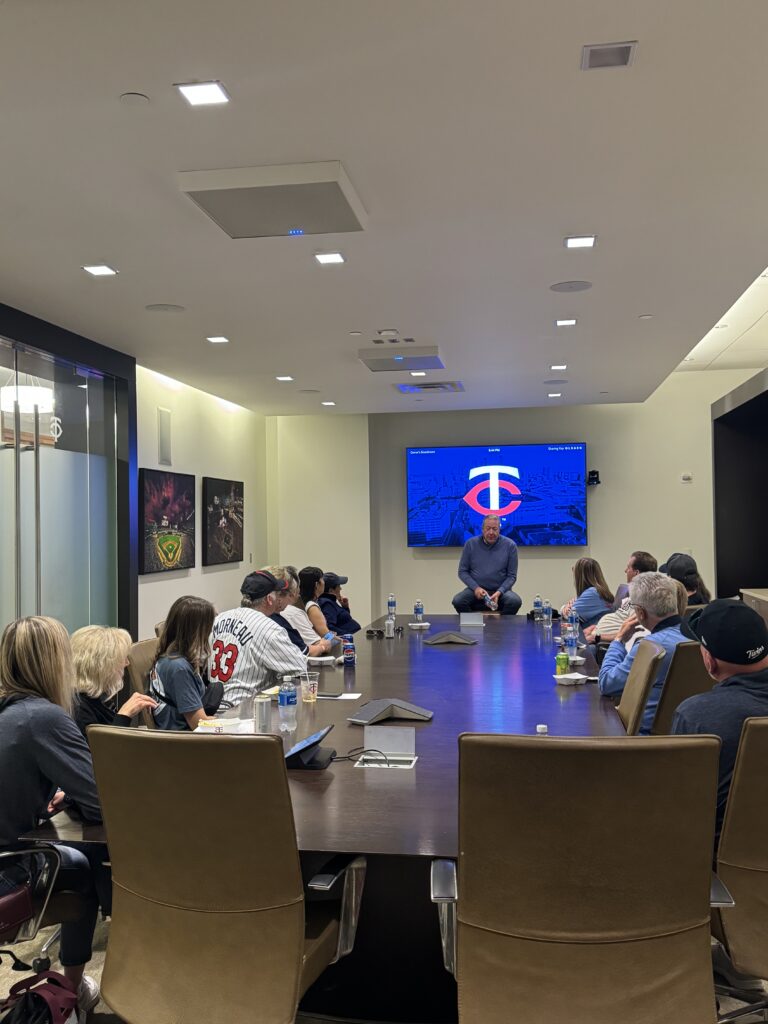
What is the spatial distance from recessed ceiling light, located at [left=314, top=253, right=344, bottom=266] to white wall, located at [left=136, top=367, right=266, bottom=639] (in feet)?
13.2

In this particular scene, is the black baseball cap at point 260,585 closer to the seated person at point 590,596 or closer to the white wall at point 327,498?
the seated person at point 590,596

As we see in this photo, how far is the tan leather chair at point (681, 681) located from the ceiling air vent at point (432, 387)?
19.0ft

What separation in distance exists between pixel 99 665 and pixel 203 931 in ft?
4.25

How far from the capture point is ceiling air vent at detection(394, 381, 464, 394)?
9086 mm

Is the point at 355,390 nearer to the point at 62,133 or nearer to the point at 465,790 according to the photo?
the point at 62,133

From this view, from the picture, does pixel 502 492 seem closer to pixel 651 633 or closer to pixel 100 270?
pixel 100 270

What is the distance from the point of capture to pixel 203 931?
1.97 m

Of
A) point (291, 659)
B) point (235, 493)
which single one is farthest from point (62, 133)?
point (235, 493)

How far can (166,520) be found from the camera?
874cm

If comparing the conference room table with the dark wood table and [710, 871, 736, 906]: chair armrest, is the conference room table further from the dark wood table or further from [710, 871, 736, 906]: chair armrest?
[710, 871, 736, 906]: chair armrest

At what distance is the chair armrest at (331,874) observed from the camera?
79.4 inches

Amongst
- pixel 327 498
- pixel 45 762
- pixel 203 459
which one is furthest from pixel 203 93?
pixel 327 498

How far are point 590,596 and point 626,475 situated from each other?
591cm

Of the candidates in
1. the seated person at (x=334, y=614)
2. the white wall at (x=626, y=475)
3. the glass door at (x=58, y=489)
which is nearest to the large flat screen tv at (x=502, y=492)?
the white wall at (x=626, y=475)
